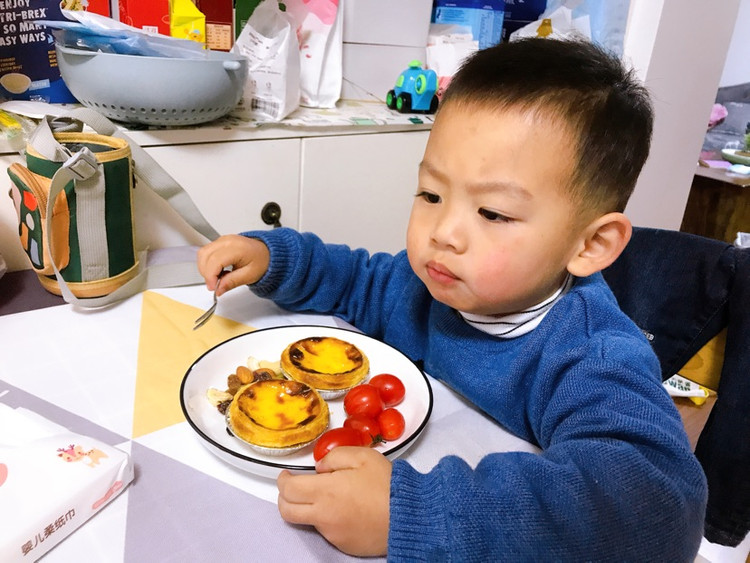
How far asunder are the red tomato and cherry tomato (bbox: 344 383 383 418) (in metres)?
0.05

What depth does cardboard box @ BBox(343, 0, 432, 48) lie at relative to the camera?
1.48m

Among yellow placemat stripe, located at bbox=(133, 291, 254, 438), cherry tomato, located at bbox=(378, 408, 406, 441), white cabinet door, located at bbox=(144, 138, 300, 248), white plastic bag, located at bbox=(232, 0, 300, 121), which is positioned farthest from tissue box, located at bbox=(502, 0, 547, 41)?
cherry tomato, located at bbox=(378, 408, 406, 441)

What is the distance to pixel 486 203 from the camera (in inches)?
24.0

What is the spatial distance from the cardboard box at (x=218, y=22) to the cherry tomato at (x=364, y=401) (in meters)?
0.86

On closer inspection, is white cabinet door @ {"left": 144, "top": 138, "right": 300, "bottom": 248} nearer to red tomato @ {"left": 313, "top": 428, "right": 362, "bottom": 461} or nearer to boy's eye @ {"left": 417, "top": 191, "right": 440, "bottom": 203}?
boy's eye @ {"left": 417, "top": 191, "right": 440, "bottom": 203}

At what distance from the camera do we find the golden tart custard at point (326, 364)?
633 millimetres

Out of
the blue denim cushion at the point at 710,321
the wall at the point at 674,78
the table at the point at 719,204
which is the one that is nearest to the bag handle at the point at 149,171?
the blue denim cushion at the point at 710,321

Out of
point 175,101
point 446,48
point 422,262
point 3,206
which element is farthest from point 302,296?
point 446,48

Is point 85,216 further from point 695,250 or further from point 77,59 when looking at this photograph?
point 695,250

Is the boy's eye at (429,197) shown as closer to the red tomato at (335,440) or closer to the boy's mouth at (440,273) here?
the boy's mouth at (440,273)

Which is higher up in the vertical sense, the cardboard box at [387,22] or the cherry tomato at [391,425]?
the cardboard box at [387,22]

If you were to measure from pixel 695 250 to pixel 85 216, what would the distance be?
827 millimetres

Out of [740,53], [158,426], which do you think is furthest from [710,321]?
[740,53]

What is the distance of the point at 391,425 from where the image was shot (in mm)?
588
